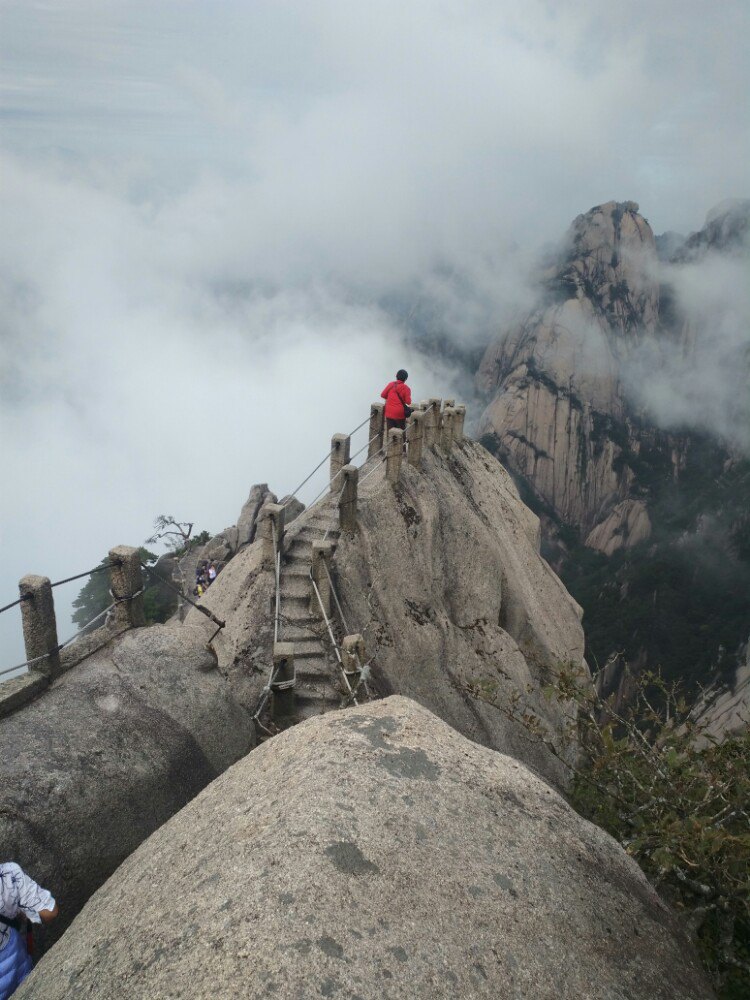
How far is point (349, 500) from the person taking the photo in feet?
44.6

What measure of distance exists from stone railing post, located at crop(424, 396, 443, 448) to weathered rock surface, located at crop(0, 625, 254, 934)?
42.6 ft

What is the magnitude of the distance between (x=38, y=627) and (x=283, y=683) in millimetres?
3996

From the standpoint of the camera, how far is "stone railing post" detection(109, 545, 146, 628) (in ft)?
24.6

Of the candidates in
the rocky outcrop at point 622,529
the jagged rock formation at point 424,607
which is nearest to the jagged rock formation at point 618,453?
the rocky outcrop at point 622,529

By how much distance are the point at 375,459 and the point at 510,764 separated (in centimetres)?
1368

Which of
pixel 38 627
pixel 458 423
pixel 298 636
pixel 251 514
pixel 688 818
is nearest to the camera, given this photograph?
pixel 688 818

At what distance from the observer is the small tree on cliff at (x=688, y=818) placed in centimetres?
543

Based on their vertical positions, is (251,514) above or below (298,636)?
above

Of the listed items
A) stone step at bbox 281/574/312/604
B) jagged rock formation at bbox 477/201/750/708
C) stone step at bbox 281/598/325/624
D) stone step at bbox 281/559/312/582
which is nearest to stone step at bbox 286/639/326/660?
stone step at bbox 281/598/325/624

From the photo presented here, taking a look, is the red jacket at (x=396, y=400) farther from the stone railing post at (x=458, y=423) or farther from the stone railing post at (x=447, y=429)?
the stone railing post at (x=458, y=423)

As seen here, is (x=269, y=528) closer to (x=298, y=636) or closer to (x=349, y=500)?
(x=349, y=500)

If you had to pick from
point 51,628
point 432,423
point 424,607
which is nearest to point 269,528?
point 424,607

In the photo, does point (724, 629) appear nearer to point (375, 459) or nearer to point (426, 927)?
point (375, 459)

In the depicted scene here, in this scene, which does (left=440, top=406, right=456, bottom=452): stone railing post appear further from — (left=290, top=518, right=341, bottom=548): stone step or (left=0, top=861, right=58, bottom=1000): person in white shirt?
(left=0, top=861, right=58, bottom=1000): person in white shirt
